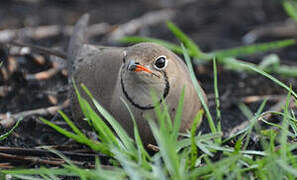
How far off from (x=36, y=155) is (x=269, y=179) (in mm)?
1479

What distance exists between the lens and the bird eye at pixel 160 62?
3015 mm

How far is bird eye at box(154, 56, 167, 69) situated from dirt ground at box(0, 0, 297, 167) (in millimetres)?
758

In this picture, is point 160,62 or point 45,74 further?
point 45,74

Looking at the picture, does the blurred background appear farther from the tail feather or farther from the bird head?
the bird head

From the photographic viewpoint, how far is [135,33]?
5855 millimetres

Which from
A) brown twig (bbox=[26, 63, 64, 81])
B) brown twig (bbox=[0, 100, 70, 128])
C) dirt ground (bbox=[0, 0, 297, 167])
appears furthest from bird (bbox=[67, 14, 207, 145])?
brown twig (bbox=[26, 63, 64, 81])

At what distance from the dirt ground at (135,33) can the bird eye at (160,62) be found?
29.8 inches

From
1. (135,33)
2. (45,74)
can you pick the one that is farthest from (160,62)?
(135,33)

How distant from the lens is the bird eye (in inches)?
119

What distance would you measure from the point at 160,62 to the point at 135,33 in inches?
114

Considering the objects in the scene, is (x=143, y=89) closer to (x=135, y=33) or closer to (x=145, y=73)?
(x=145, y=73)

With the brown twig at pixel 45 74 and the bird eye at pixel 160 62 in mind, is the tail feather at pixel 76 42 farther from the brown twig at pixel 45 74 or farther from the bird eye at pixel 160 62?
the bird eye at pixel 160 62

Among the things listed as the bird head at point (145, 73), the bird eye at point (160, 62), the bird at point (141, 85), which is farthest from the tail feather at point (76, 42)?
the bird eye at point (160, 62)

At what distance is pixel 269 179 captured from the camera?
7.06 feet
